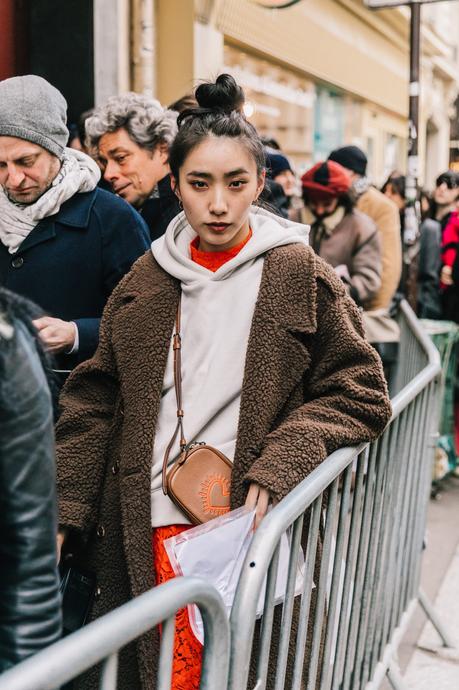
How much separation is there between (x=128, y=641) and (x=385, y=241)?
16.4 feet

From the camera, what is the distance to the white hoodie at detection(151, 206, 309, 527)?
230 centimetres

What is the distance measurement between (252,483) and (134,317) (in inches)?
20.8

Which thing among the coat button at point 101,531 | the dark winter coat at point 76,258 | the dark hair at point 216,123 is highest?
the dark hair at point 216,123

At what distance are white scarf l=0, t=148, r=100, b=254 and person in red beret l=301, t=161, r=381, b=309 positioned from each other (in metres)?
2.67

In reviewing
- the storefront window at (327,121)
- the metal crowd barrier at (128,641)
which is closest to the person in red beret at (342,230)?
the metal crowd barrier at (128,641)

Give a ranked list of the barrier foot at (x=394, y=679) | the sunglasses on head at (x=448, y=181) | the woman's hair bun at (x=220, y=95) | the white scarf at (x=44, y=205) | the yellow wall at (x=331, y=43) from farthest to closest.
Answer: the yellow wall at (x=331, y=43), the sunglasses on head at (x=448, y=181), the barrier foot at (x=394, y=679), the white scarf at (x=44, y=205), the woman's hair bun at (x=220, y=95)

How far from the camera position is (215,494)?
88.4 inches

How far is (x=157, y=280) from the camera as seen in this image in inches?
94.9

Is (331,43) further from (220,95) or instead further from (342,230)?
(220,95)

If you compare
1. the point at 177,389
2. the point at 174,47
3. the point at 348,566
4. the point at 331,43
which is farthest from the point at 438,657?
the point at 331,43

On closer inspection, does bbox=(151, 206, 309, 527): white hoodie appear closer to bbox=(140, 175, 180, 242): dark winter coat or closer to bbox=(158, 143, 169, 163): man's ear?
bbox=(140, 175, 180, 242): dark winter coat

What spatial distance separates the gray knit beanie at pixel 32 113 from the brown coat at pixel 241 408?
26.5 inches

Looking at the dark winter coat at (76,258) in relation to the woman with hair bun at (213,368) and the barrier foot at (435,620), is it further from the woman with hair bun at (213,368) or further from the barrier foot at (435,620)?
the barrier foot at (435,620)

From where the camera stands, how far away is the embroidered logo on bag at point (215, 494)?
2.23 meters
